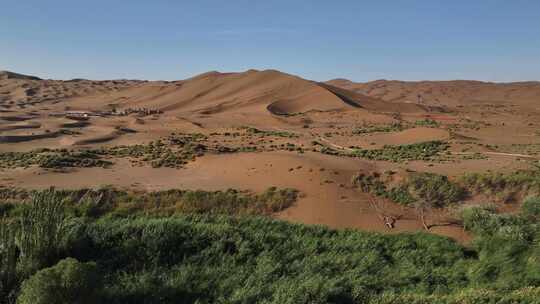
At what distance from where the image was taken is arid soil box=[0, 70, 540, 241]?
14469 mm

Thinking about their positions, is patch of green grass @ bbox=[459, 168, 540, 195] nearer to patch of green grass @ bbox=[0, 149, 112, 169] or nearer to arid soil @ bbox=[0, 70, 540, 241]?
arid soil @ bbox=[0, 70, 540, 241]

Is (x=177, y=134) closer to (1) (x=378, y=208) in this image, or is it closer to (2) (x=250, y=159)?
(2) (x=250, y=159)

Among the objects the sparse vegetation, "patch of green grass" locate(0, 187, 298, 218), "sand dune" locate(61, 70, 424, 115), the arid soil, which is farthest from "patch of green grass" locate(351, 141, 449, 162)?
"sand dune" locate(61, 70, 424, 115)

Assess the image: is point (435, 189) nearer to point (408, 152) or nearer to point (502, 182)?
point (502, 182)

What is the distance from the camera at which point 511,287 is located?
5363 mm

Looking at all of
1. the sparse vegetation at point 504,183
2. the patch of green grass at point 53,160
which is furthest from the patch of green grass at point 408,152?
the patch of green grass at point 53,160

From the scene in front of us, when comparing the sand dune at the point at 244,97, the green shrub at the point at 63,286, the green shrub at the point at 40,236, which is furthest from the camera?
the sand dune at the point at 244,97

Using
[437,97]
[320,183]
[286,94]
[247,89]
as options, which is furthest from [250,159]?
[437,97]

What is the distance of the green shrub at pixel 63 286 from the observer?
4070 millimetres

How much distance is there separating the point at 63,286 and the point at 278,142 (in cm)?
2544

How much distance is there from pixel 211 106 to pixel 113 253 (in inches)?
2115

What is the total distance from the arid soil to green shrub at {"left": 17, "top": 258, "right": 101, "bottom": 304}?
7956 millimetres

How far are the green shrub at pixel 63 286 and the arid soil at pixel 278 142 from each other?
7956 mm

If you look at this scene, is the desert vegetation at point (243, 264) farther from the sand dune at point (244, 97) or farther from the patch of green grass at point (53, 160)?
the sand dune at point (244, 97)
